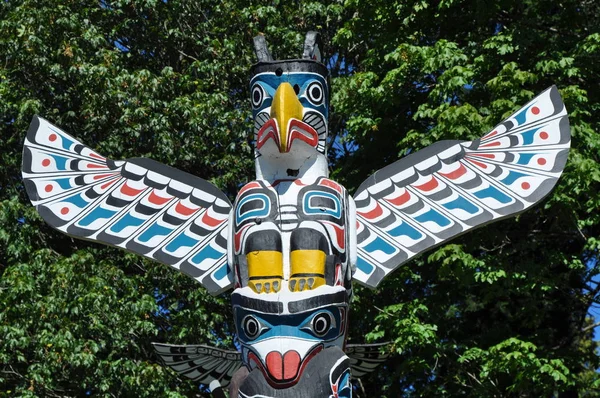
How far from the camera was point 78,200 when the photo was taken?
855 cm

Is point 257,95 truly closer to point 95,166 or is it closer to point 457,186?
point 95,166

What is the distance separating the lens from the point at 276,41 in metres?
13.8

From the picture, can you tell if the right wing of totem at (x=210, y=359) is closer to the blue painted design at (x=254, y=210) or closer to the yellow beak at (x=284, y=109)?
the blue painted design at (x=254, y=210)

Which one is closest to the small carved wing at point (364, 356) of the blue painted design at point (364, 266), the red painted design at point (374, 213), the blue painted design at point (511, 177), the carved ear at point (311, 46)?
the blue painted design at point (364, 266)

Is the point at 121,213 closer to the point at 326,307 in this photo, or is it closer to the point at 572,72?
the point at 326,307

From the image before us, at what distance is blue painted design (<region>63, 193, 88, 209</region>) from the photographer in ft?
28.0

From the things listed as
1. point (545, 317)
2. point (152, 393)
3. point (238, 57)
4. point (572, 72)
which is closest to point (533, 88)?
point (572, 72)

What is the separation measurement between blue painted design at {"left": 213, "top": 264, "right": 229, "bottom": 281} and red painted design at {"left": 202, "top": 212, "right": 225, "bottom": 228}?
395 mm

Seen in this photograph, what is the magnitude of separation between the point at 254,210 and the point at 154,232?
134 centimetres

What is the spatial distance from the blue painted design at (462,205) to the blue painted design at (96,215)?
2.74 m

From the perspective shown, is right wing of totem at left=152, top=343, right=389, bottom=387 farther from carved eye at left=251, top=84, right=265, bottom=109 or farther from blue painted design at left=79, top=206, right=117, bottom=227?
carved eye at left=251, top=84, right=265, bottom=109

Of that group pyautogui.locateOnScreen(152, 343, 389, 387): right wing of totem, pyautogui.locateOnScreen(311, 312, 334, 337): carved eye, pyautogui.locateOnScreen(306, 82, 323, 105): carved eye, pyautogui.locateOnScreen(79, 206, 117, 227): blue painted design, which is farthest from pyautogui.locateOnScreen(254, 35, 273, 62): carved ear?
pyautogui.locateOnScreen(152, 343, 389, 387): right wing of totem

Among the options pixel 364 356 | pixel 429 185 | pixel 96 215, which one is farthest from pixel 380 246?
pixel 96 215

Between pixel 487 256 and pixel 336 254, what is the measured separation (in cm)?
451
